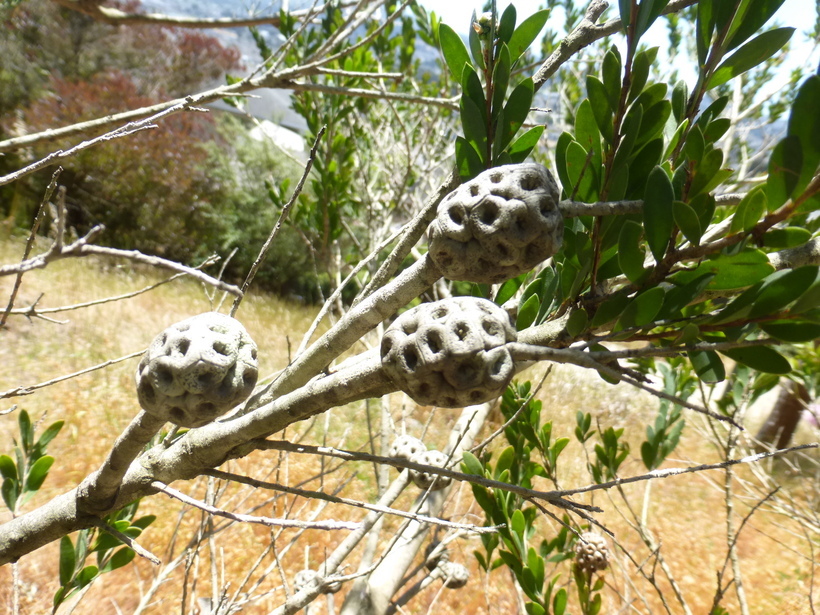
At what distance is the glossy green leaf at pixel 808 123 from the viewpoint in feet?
1.27

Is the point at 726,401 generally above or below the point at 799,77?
below

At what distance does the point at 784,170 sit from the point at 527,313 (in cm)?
30

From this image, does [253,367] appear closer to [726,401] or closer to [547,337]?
[547,337]

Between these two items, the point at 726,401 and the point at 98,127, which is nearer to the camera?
the point at 98,127

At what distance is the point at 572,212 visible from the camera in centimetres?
49

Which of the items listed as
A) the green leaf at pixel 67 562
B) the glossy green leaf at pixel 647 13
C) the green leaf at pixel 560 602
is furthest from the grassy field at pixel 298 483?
the glossy green leaf at pixel 647 13

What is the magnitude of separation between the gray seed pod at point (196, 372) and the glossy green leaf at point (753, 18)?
2.06ft

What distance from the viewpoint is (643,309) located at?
0.48m

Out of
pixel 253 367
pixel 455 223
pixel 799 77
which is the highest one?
pixel 799 77

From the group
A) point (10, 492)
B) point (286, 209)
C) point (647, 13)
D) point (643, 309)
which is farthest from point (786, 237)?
point (10, 492)

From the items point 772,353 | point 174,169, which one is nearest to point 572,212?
point 772,353

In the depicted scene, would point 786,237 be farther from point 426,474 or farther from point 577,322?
point 426,474

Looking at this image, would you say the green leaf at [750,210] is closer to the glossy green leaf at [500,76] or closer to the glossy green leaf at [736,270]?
the glossy green leaf at [736,270]

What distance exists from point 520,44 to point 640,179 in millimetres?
259
